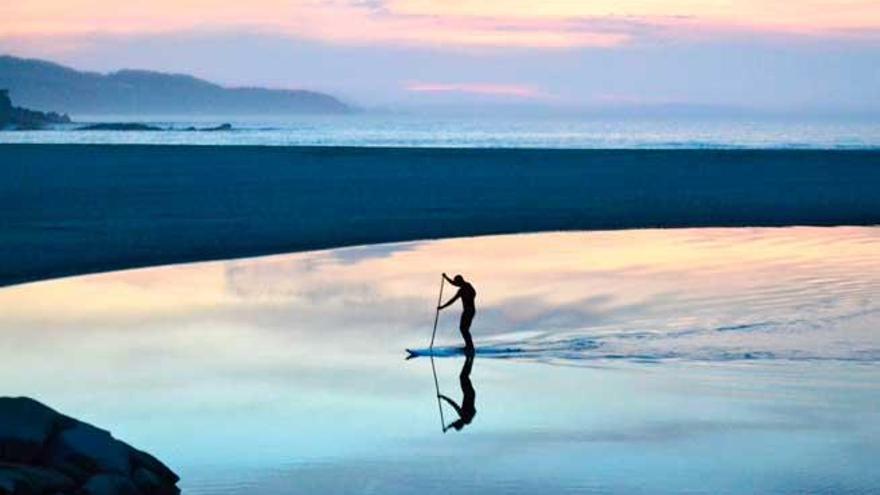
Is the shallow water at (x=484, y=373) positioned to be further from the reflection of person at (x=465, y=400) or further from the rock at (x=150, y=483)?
the rock at (x=150, y=483)

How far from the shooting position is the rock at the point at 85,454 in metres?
10.3

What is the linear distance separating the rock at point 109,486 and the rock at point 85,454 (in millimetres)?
113

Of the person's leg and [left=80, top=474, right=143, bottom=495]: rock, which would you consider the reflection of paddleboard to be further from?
[left=80, top=474, right=143, bottom=495]: rock

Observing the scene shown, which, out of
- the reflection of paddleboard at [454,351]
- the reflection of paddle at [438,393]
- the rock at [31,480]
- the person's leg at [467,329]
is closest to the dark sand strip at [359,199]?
the reflection of paddleboard at [454,351]

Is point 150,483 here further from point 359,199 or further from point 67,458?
point 359,199

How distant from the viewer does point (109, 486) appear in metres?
10.0

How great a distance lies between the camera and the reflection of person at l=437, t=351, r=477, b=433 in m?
13.0

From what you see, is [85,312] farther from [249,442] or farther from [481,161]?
[481,161]

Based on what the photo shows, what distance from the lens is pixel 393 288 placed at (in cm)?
2172

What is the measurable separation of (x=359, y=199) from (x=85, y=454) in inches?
1229

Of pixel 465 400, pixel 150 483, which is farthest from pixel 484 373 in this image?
pixel 150 483

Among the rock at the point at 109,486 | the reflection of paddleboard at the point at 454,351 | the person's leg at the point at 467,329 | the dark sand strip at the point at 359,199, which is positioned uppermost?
the rock at the point at 109,486

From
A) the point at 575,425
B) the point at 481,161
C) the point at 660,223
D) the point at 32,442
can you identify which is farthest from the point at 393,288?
the point at 481,161

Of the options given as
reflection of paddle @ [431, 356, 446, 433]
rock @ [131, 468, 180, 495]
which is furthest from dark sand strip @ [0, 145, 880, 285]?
rock @ [131, 468, 180, 495]
